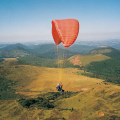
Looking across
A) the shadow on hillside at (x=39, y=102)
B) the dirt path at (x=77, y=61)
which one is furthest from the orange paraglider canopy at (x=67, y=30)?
the dirt path at (x=77, y=61)

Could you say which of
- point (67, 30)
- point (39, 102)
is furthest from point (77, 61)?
point (67, 30)

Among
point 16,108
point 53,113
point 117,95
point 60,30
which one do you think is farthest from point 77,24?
point 16,108

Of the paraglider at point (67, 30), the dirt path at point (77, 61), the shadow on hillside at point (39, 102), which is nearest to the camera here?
the paraglider at point (67, 30)

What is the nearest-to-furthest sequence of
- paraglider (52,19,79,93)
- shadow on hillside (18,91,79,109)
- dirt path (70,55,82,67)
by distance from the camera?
paraglider (52,19,79,93) → shadow on hillside (18,91,79,109) → dirt path (70,55,82,67)

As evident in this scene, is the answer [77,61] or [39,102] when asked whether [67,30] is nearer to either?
[39,102]

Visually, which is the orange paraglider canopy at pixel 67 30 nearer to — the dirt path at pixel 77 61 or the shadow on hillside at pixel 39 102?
the shadow on hillside at pixel 39 102

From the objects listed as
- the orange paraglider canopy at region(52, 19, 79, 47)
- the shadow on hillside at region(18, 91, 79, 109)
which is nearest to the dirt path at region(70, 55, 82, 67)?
the shadow on hillside at region(18, 91, 79, 109)

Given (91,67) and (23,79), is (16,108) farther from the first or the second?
(91,67)

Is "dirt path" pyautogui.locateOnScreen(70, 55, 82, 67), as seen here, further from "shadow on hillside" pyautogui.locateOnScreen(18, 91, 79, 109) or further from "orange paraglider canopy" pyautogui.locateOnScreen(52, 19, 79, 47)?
"orange paraglider canopy" pyautogui.locateOnScreen(52, 19, 79, 47)
